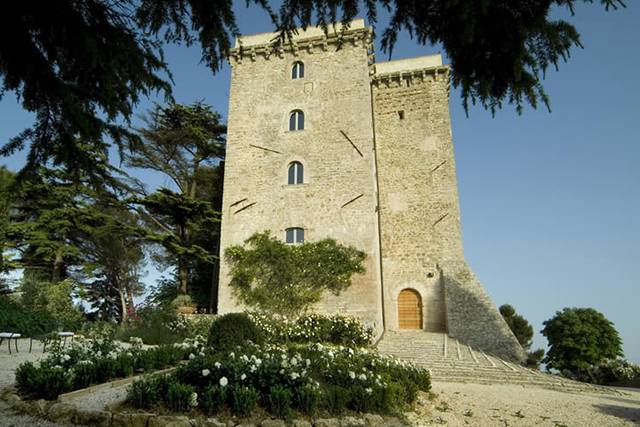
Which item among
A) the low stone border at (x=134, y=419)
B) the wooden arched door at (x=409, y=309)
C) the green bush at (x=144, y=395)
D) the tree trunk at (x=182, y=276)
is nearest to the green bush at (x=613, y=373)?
the wooden arched door at (x=409, y=309)

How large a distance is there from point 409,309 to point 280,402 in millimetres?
11919

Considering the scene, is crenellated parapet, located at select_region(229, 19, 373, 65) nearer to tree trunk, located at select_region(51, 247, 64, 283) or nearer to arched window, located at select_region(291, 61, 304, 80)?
arched window, located at select_region(291, 61, 304, 80)

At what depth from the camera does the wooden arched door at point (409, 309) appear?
15203mm

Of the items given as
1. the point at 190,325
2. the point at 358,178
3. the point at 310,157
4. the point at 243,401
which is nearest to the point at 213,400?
the point at 243,401

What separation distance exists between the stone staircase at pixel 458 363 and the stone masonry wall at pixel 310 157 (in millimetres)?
1519

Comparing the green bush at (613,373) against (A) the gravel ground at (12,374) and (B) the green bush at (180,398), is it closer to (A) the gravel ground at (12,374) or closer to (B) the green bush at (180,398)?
(B) the green bush at (180,398)

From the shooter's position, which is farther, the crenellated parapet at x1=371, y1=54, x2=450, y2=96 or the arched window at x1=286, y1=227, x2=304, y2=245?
the crenellated parapet at x1=371, y1=54, x2=450, y2=96

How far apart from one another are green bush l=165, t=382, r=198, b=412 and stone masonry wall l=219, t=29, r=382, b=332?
954 cm

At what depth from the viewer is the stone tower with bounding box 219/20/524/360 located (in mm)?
14219

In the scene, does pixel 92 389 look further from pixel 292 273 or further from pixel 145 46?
pixel 292 273

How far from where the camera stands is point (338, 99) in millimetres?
15812

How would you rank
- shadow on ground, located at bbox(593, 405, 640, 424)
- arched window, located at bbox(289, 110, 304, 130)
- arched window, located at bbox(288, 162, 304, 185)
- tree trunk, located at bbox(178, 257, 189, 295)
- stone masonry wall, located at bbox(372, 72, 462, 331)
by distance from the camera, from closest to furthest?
1. shadow on ground, located at bbox(593, 405, 640, 424)
2. arched window, located at bbox(288, 162, 304, 185)
3. stone masonry wall, located at bbox(372, 72, 462, 331)
4. arched window, located at bbox(289, 110, 304, 130)
5. tree trunk, located at bbox(178, 257, 189, 295)

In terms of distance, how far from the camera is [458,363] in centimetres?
991

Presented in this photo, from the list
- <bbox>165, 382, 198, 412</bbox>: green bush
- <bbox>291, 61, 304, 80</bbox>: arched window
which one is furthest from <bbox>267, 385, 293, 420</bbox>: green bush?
<bbox>291, 61, 304, 80</bbox>: arched window
